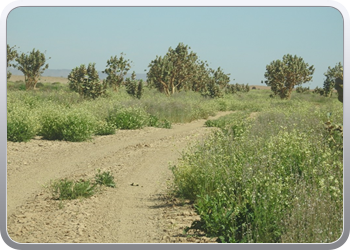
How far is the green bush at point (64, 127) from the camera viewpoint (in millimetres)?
13766

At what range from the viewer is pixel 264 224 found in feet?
16.9

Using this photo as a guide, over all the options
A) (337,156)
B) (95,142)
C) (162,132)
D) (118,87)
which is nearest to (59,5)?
(337,156)

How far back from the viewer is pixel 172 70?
1502 inches

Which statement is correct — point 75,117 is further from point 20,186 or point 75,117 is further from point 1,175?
point 1,175

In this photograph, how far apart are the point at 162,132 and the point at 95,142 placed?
3.76 meters

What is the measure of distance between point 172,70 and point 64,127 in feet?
81.8

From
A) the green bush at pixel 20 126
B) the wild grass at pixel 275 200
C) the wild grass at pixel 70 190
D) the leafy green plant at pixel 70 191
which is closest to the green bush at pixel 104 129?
the green bush at pixel 20 126

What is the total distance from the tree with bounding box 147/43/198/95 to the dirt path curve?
77.2 feet

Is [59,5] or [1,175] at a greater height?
[59,5]

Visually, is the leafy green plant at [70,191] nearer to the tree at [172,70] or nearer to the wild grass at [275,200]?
the wild grass at [275,200]

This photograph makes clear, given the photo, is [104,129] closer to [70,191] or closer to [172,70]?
[70,191]

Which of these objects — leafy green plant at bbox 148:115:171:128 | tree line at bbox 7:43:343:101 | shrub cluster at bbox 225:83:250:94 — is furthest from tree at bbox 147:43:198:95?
shrub cluster at bbox 225:83:250:94

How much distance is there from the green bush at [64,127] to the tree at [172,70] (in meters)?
22.1

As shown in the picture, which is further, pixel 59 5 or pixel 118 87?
pixel 118 87
